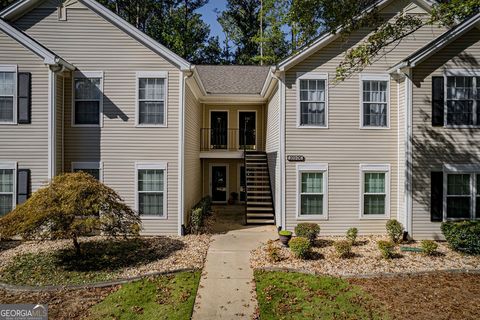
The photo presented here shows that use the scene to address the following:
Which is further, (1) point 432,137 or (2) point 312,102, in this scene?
(2) point 312,102

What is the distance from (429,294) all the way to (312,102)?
7099 millimetres

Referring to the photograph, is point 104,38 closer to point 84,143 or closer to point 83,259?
point 84,143

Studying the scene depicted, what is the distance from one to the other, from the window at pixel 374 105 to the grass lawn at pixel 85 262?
8401 millimetres

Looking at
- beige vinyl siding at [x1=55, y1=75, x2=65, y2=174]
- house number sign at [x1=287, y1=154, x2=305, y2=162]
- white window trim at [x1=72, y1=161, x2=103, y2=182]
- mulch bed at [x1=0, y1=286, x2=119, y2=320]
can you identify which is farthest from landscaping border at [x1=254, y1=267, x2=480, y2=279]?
beige vinyl siding at [x1=55, y1=75, x2=65, y2=174]

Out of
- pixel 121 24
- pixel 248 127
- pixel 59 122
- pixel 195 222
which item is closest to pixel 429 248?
pixel 195 222

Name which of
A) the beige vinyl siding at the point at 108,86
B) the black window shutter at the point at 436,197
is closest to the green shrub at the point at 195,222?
the beige vinyl siding at the point at 108,86

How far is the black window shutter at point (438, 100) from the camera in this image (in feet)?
33.7

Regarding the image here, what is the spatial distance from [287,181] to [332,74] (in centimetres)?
446

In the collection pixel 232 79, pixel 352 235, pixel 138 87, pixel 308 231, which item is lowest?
→ pixel 352 235

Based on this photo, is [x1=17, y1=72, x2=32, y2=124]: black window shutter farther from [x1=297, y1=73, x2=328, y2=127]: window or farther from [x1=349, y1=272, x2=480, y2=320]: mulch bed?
[x1=349, y1=272, x2=480, y2=320]: mulch bed

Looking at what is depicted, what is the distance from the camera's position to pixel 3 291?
680 centimetres

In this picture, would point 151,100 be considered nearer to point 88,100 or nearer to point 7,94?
point 88,100

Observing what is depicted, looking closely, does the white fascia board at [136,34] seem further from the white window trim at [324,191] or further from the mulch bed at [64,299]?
the mulch bed at [64,299]

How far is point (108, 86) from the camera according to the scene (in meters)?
10.7
